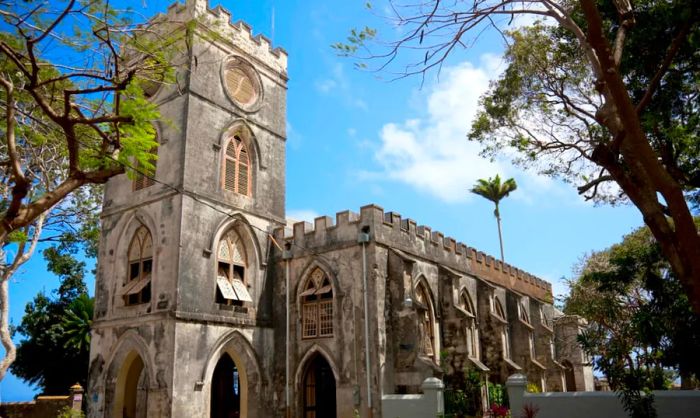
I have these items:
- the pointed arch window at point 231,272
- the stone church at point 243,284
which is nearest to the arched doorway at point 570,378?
the stone church at point 243,284

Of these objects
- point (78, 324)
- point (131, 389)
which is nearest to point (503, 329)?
point (131, 389)

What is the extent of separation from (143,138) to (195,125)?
7.26 m

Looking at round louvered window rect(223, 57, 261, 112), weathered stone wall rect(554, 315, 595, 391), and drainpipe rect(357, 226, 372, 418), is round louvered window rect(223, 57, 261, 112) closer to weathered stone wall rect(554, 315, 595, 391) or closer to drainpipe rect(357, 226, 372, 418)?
drainpipe rect(357, 226, 372, 418)

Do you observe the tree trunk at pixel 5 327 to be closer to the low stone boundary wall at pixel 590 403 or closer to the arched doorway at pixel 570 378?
the low stone boundary wall at pixel 590 403

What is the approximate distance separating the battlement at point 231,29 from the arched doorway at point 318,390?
10978 mm

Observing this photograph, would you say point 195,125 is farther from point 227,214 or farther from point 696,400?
point 696,400

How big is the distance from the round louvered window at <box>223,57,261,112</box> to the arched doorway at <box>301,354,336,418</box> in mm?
9059

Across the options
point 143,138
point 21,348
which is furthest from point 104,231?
point 21,348

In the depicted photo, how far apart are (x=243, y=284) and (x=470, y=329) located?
26.0 ft

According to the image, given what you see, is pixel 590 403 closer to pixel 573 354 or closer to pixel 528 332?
pixel 528 332

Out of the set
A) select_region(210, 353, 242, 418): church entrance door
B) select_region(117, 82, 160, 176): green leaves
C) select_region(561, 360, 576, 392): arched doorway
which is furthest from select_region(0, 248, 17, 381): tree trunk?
select_region(561, 360, 576, 392): arched doorway

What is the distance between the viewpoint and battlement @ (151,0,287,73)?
1847 cm

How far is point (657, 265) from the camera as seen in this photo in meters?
14.4

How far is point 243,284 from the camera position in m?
18.0
